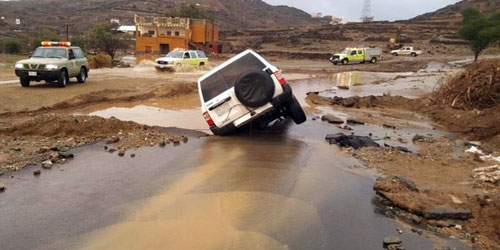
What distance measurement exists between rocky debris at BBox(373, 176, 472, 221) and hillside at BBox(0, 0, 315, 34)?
93.7 m

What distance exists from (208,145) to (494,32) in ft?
128

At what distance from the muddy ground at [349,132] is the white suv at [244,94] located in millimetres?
1082

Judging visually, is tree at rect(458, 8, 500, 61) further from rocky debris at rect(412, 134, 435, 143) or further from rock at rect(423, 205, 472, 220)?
rock at rect(423, 205, 472, 220)

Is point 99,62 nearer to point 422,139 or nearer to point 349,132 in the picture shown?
point 349,132

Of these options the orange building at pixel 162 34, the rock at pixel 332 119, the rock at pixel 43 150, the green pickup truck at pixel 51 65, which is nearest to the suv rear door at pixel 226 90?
the rock at pixel 43 150

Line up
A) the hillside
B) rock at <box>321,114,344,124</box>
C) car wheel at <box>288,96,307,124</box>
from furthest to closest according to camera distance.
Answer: the hillside, rock at <box>321,114,344,124</box>, car wheel at <box>288,96,307,124</box>

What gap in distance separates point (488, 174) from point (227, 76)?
18.4ft

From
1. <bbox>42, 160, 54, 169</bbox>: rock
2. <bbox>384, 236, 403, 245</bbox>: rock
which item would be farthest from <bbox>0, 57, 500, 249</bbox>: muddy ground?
<bbox>384, 236, 403, 245</bbox>: rock

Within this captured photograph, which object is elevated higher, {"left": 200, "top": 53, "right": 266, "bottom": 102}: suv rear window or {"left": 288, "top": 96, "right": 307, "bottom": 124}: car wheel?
{"left": 200, "top": 53, "right": 266, "bottom": 102}: suv rear window

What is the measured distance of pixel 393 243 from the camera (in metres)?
5.04

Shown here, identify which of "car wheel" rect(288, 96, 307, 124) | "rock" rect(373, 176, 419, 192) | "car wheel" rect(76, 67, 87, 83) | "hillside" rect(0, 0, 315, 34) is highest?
"hillside" rect(0, 0, 315, 34)

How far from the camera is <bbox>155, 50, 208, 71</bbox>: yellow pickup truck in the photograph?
29.5 meters

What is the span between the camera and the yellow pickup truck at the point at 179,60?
2955 cm

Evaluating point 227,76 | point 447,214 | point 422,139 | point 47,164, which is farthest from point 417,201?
point 47,164
